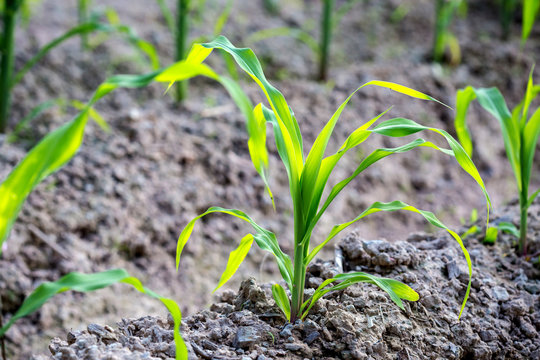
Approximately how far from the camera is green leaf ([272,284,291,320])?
947mm

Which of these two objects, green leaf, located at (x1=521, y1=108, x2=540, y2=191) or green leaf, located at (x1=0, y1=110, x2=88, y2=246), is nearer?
green leaf, located at (x1=0, y1=110, x2=88, y2=246)

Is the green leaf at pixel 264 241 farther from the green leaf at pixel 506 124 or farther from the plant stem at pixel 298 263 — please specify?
the green leaf at pixel 506 124

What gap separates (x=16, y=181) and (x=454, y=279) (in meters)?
0.82

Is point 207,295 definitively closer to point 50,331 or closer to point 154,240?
point 154,240

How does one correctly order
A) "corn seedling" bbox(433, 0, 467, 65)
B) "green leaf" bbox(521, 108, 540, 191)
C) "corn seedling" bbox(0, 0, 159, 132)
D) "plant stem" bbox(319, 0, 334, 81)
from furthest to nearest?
"corn seedling" bbox(433, 0, 467, 65) → "plant stem" bbox(319, 0, 334, 81) → "corn seedling" bbox(0, 0, 159, 132) → "green leaf" bbox(521, 108, 540, 191)

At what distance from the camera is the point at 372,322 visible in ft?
3.16

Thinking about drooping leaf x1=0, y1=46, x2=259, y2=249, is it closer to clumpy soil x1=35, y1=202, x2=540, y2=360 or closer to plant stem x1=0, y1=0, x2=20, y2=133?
clumpy soil x1=35, y1=202, x2=540, y2=360

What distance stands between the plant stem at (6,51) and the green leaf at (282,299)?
4.68 ft

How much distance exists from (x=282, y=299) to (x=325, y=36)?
187cm

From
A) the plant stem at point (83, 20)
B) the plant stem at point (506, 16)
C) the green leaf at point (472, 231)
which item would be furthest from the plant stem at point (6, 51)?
the plant stem at point (506, 16)

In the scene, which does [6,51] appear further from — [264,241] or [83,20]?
[264,241]

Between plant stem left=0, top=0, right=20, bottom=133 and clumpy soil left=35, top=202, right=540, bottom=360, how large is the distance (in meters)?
1.30

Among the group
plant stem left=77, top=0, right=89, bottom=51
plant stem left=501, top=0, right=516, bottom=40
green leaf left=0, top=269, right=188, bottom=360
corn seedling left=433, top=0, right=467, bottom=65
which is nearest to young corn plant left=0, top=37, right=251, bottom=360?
green leaf left=0, top=269, right=188, bottom=360

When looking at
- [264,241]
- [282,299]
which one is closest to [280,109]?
[264,241]
